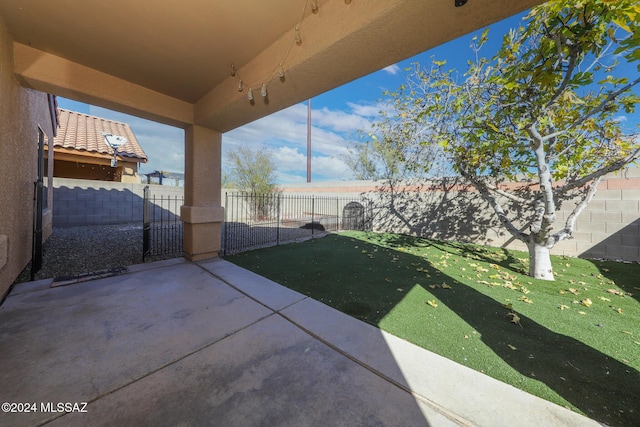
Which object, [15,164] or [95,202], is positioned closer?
[15,164]

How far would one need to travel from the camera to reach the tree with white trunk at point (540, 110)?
117 inches

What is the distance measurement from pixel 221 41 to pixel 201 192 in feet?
9.32

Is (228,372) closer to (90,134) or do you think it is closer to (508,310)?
(508,310)

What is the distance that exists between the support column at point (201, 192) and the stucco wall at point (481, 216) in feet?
22.8

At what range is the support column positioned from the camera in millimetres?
4496

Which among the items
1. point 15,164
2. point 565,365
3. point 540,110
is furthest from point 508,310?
point 15,164

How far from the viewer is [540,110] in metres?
3.64

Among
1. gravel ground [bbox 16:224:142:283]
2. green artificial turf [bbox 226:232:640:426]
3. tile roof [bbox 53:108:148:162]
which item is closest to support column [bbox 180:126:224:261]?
green artificial turf [bbox 226:232:640:426]

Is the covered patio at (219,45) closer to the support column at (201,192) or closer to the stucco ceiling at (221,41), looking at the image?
the stucco ceiling at (221,41)

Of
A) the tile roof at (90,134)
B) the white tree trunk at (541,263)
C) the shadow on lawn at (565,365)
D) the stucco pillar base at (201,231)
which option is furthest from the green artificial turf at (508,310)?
the tile roof at (90,134)

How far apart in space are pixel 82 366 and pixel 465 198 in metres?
8.87

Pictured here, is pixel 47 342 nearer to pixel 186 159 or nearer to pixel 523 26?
pixel 186 159

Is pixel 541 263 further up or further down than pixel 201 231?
further down

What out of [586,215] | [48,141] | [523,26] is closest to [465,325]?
[523,26]
